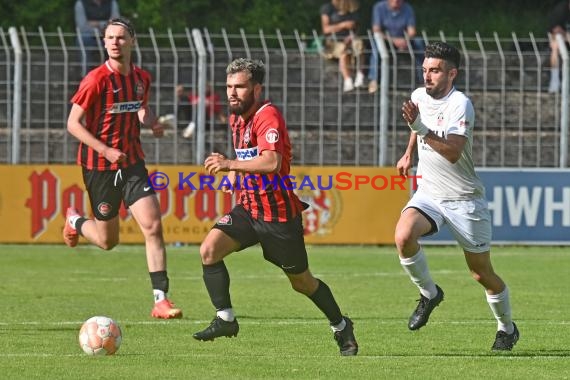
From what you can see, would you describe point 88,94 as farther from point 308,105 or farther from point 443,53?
point 308,105

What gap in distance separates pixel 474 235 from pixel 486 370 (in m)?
1.47

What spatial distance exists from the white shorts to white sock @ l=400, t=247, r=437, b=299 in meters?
0.29

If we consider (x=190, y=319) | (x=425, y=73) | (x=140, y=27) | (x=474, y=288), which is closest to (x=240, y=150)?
(x=425, y=73)

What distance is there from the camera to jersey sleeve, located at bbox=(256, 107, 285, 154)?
9.06 m

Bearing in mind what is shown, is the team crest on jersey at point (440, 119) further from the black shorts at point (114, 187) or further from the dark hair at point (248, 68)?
the black shorts at point (114, 187)

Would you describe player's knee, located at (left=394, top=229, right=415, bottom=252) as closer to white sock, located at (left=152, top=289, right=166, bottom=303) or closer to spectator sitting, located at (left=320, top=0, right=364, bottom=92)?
white sock, located at (left=152, top=289, right=166, bottom=303)

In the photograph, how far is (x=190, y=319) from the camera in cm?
1182

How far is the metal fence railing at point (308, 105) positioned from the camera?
66.5 ft

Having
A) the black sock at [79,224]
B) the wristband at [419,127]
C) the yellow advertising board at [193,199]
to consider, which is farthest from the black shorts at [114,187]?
the yellow advertising board at [193,199]

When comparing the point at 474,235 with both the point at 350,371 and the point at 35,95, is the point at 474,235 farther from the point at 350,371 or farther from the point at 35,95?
the point at 35,95

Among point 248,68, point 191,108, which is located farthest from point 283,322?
point 191,108

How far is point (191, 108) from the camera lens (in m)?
20.8

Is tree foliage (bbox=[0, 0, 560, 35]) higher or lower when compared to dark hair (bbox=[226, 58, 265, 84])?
higher

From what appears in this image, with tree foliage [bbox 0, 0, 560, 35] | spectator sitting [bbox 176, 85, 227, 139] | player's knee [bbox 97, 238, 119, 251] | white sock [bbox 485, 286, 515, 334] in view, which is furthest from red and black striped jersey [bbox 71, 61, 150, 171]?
tree foliage [bbox 0, 0, 560, 35]
